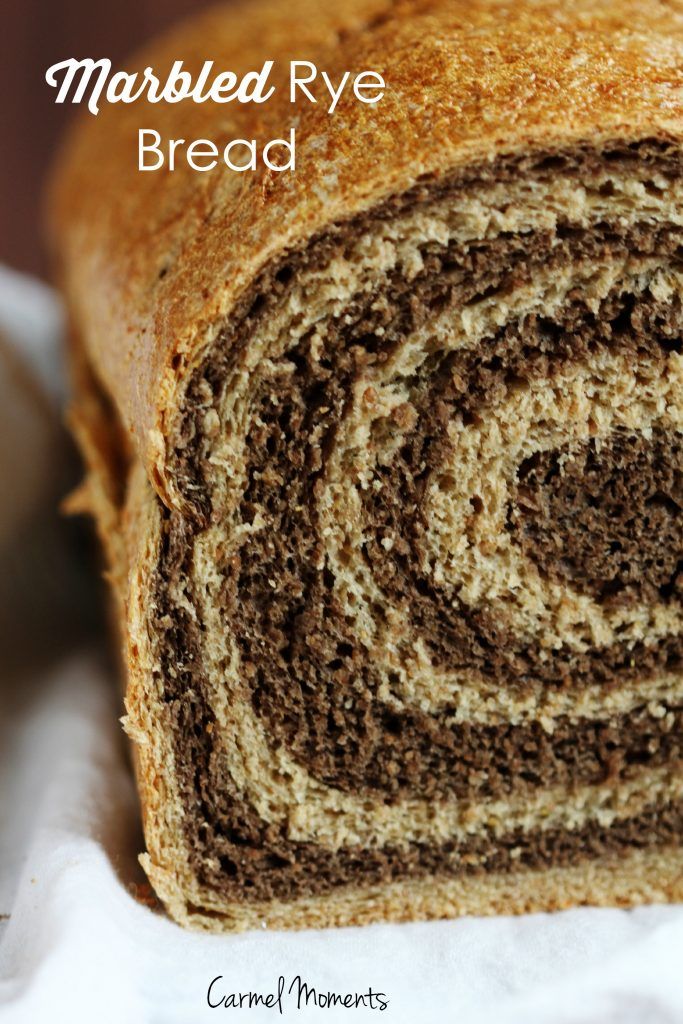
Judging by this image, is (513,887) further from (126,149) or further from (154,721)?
(126,149)

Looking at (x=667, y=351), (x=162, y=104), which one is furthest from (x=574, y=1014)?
(x=162, y=104)

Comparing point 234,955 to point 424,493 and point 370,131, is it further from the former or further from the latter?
point 370,131

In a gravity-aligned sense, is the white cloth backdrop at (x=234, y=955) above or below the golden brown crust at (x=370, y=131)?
below

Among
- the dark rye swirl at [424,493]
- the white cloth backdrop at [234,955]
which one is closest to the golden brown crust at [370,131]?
the dark rye swirl at [424,493]

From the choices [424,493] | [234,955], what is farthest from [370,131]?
[234,955]

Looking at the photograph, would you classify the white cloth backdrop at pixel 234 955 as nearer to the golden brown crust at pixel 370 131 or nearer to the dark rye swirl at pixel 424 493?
the dark rye swirl at pixel 424 493

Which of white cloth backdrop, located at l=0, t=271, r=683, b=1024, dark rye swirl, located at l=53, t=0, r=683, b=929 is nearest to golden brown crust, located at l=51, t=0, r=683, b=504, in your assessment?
dark rye swirl, located at l=53, t=0, r=683, b=929

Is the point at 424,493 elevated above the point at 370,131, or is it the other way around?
the point at 370,131

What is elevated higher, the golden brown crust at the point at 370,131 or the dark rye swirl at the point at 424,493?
the golden brown crust at the point at 370,131
